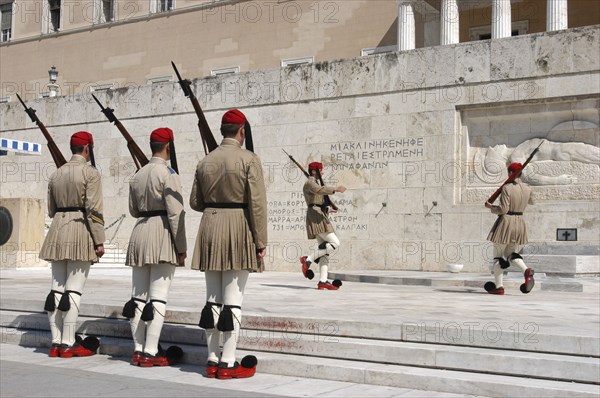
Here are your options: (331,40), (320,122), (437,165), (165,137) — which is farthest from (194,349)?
(331,40)

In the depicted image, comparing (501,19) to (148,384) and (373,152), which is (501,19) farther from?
(148,384)

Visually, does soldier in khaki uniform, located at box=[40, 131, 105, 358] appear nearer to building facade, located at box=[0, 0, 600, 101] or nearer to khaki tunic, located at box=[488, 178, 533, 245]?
khaki tunic, located at box=[488, 178, 533, 245]

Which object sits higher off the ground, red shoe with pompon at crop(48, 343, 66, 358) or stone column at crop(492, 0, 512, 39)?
stone column at crop(492, 0, 512, 39)

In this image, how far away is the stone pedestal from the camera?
57.6 ft

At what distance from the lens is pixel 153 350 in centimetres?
649

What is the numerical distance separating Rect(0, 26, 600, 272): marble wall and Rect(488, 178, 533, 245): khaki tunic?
417cm

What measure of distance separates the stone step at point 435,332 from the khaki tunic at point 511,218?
3.89 meters

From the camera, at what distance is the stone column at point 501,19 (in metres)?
23.5

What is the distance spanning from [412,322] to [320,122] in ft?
37.2

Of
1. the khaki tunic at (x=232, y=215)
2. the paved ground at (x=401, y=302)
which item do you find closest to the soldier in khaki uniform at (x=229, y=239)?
the khaki tunic at (x=232, y=215)

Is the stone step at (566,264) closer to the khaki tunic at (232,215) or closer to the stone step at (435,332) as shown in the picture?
Result: the stone step at (435,332)

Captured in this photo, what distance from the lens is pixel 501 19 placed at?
2359cm

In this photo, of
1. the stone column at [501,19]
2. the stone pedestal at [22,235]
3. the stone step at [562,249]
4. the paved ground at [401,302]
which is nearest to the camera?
the paved ground at [401,302]

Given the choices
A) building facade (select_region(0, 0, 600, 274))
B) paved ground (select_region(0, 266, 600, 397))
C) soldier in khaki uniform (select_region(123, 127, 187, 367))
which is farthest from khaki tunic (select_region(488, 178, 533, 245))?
soldier in khaki uniform (select_region(123, 127, 187, 367))
